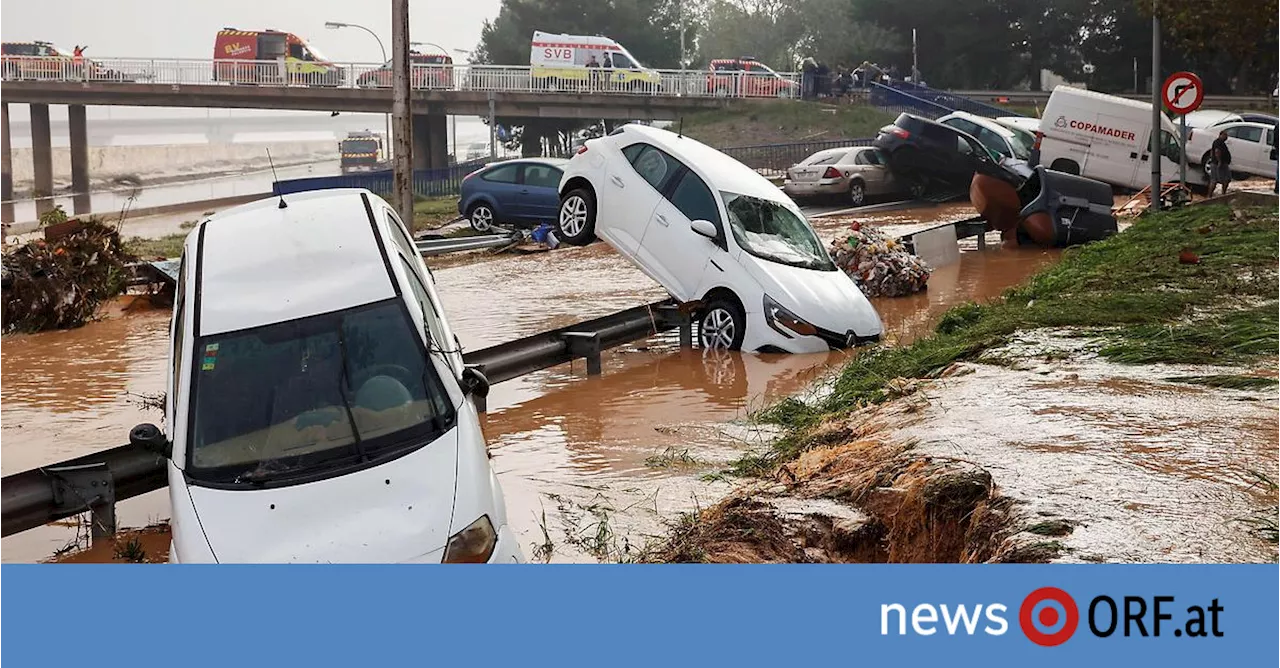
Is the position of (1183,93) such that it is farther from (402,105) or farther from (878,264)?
(402,105)

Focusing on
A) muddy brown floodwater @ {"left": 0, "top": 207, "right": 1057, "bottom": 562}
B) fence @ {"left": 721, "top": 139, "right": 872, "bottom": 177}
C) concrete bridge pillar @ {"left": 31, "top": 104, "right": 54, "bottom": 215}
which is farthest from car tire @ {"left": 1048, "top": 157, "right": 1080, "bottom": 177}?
concrete bridge pillar @ {"left": 31, "top": 104, "right": 54, "bottom": 215}

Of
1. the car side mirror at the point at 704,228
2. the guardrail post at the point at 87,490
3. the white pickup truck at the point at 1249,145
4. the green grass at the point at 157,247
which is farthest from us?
the white pickup truck at the point at 1249,145

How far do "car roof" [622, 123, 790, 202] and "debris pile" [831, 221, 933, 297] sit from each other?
420 cm

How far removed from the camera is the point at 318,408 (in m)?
7.73

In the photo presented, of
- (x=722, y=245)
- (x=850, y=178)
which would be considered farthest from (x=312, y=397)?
(x=850, y=178)

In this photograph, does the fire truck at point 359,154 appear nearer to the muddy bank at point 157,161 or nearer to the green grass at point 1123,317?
the muddy bank at point 157,161

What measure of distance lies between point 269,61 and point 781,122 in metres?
22.0

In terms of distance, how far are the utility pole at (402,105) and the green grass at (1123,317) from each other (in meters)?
11.0

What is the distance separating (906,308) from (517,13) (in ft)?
230

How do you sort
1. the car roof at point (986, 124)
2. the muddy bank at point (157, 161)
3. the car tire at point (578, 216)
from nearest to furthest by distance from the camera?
the car tire at point (578, 216), the car roof at point (986, 124), the muddy bank at point (157, 161)

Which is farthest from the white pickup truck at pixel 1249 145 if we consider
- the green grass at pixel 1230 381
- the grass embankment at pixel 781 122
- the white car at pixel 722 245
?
the green grass at pixel 1230 381

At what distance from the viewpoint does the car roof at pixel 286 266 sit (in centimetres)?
816

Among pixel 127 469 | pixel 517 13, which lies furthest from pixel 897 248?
pixel 517 13
